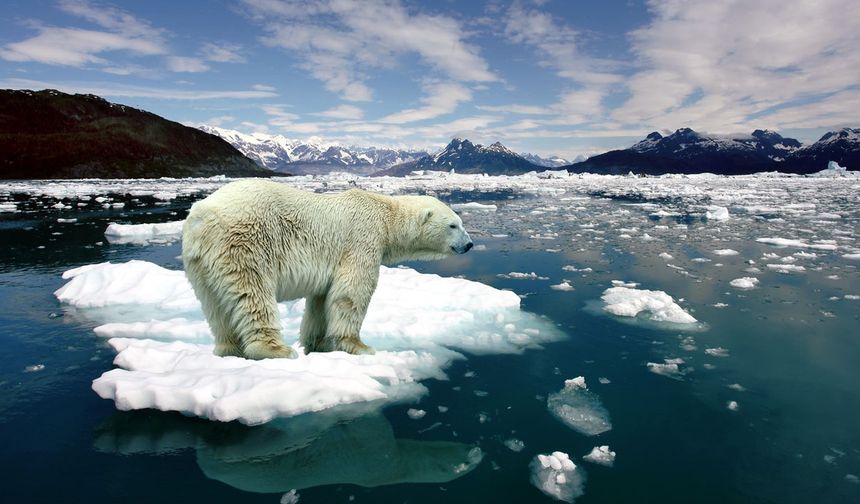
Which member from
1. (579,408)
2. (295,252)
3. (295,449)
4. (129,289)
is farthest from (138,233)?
(579,408)

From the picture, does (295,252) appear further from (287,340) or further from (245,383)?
(287,340)

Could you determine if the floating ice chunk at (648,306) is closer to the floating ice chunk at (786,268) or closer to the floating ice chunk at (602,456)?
the floating ice chunk at (602,456)

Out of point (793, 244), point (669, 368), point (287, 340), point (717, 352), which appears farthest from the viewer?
point (793, 244)

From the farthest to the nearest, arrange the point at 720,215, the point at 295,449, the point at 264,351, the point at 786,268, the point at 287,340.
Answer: the point at 720,215 → the point at 786,268 → the point at 287,340 → the point at 264,351 → the point at 295,449

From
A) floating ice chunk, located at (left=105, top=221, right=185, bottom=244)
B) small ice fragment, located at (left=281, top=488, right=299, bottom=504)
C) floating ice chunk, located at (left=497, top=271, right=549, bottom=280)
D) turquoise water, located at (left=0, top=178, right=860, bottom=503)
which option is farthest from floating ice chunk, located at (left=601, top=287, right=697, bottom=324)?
floating ice chunk, located at (left=105, top=221, right=185, bottom=244)

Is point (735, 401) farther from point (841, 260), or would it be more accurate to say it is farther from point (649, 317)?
point (841, 260)

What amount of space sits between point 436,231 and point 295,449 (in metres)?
2.84

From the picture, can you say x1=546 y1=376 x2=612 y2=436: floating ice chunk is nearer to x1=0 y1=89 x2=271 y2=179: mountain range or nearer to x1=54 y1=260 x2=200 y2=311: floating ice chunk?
x1=54 y1=260 x2=200 y2=311: floating ice chunk

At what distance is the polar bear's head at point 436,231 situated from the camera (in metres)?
5.46

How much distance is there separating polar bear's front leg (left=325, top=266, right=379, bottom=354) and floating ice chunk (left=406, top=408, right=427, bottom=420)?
1.12 meters

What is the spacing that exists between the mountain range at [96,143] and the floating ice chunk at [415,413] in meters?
107

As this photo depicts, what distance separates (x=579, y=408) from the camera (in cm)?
431

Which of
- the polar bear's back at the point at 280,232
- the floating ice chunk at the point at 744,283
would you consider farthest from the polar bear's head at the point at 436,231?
the floating ice chunk at the point at 744,283

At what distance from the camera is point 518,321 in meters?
6.98
